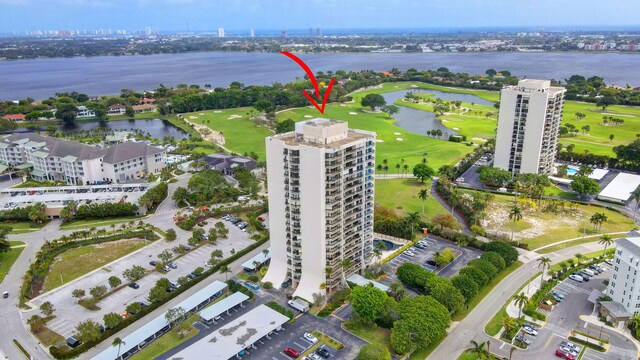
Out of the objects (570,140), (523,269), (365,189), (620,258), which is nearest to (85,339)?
(365,189)

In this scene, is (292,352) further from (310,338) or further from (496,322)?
(496,322)

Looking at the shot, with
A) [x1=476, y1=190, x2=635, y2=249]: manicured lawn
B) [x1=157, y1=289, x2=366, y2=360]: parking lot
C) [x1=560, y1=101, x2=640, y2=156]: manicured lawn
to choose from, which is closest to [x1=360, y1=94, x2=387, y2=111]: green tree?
[x1=560, y1=101, x2=640, y2=156]: manicured lawn

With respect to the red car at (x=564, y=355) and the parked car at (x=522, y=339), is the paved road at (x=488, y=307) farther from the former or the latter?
the red car at (x=564, y=355)

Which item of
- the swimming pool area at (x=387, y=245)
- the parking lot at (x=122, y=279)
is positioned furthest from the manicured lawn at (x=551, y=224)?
the parking lot at (x=122, y=279)

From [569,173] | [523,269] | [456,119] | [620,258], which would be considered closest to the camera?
[620,258]

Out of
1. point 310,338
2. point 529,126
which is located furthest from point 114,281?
point 529,126

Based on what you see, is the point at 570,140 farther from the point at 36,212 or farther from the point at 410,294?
the point at 36,212
